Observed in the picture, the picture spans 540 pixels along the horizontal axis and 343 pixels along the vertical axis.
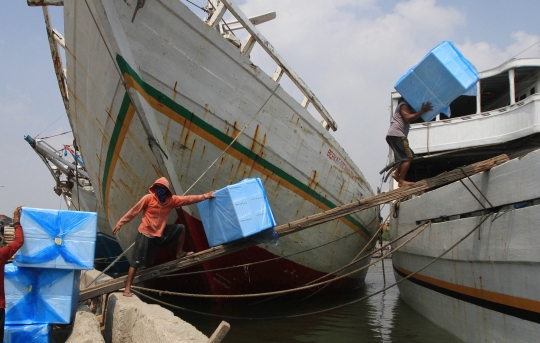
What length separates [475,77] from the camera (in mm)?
5117

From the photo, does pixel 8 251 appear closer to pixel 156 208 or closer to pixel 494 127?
pixel 156 208

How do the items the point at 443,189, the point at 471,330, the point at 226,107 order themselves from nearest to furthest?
the point at 471,330 → the point at 443,189 → the point at 226,107

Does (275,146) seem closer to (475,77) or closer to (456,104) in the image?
(475,77)

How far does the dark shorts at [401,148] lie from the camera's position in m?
5.45

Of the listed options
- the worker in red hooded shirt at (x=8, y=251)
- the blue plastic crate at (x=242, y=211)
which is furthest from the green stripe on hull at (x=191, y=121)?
the worker in red hooded shirt at (x=8, y=251)

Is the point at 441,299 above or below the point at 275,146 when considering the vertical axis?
below

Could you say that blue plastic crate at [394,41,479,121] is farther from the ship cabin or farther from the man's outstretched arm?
the man's outstretched arm

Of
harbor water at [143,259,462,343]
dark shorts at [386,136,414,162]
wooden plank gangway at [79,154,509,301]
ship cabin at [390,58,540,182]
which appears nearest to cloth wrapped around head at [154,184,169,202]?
wooden plank gangway at [79,154,509,301]

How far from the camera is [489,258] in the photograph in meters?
3.87

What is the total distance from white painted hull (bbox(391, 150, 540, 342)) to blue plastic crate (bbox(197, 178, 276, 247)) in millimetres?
2065

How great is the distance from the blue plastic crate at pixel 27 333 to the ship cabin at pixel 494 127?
582 cm

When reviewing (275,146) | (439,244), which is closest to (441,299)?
(439,244)

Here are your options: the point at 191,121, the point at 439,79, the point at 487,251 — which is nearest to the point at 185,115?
the point at 191,121

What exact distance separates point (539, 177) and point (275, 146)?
3863 mm
